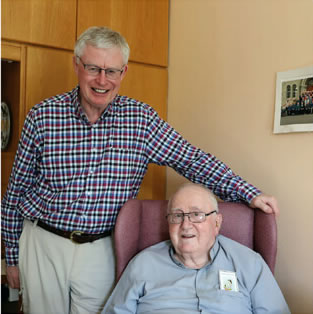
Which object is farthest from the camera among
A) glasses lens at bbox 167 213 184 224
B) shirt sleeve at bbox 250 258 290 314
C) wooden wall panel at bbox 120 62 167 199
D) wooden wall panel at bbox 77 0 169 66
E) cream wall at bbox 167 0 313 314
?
wooden wall panel at bbox 120 62 167 199

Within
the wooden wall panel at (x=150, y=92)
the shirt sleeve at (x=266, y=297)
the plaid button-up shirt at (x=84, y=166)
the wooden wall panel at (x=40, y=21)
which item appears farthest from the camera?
the wooden wall panel at (x=150, y=92)

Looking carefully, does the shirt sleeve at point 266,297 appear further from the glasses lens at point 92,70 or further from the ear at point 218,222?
the glasses lens at point 92,70

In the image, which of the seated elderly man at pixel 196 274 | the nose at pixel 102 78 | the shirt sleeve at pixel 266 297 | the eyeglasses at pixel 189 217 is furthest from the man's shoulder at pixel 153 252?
the nose at pixel 102 78

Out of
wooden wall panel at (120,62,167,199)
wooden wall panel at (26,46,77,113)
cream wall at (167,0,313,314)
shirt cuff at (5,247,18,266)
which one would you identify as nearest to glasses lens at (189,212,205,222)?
cream wall at (167,0,313,314)

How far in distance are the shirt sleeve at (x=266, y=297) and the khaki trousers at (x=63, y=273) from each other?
0.64m

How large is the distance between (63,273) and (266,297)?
33.4 inches

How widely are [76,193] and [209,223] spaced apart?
0.57m

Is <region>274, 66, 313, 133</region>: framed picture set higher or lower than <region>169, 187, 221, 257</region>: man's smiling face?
higher

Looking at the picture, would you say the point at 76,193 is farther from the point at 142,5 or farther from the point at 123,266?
the point at 142,5

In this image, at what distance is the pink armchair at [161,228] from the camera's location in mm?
1716

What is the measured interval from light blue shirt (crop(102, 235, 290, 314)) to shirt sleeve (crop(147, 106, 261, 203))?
0.25 meters

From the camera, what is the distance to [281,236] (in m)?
1.99

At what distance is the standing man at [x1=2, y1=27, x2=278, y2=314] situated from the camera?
1.75 meters

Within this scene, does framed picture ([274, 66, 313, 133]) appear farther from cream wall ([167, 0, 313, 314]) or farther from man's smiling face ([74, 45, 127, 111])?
man's smiling face ([74, 45, 127, 111])
